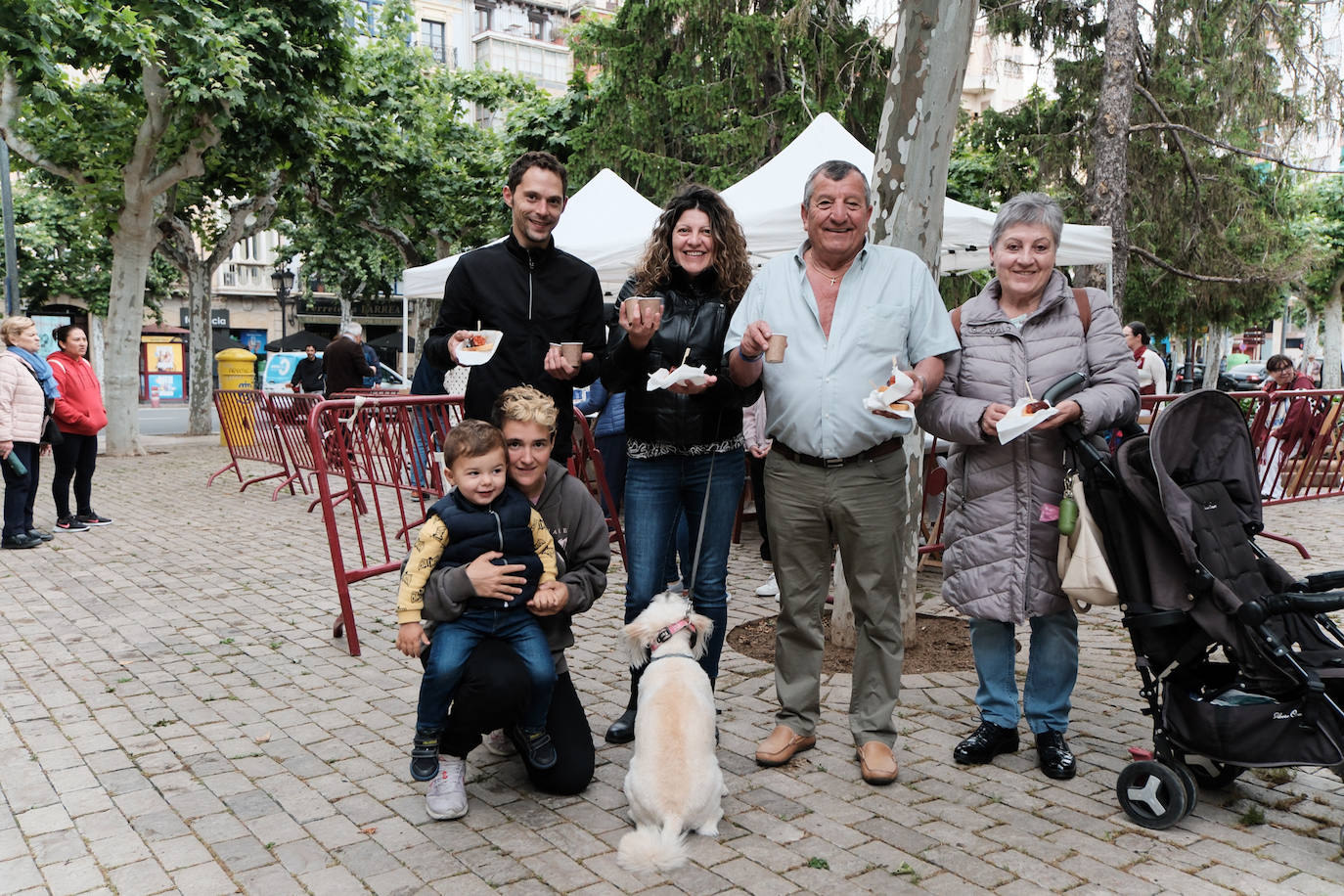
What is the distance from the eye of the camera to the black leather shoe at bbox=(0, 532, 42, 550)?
27.3 ft

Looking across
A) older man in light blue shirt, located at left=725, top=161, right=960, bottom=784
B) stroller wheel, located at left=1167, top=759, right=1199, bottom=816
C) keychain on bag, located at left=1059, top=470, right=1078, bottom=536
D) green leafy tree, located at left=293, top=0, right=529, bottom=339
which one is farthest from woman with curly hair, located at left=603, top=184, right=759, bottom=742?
green leafy tree, located at left=293, top=0, right=529, bottom=339

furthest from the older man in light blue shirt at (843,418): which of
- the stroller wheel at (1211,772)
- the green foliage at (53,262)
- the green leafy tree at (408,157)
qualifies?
the green foliage at (53,262)

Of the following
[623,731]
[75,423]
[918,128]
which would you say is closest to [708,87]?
[75,423]

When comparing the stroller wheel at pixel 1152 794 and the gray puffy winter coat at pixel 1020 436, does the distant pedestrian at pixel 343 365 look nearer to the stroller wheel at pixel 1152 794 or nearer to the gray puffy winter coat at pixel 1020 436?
the gray puffy winter coat at pixel 1020 436

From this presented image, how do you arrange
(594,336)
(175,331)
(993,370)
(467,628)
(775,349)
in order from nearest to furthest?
(775,349)
(467,628)
(993,370)
(594,336)
(175,331)

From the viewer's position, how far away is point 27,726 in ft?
13.9

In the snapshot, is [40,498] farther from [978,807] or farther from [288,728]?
[978,807]

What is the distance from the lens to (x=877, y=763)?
360 centimetres

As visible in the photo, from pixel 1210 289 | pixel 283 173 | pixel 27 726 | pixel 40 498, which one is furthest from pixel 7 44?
pixel 1210 289

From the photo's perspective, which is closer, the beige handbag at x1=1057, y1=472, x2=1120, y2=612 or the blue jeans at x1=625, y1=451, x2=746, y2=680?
the beige handbag at x1=1057, y1=472, x2=1120, y2=612

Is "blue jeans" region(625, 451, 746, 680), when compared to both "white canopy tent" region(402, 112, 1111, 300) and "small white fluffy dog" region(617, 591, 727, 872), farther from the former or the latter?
"white canopy tent" region(402, 112, 1111, 300)

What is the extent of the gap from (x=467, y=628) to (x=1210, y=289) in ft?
62.2

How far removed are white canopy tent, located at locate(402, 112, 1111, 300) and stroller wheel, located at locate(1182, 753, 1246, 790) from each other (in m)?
4.82

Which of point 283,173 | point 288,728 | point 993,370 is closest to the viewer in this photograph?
point 993,370
